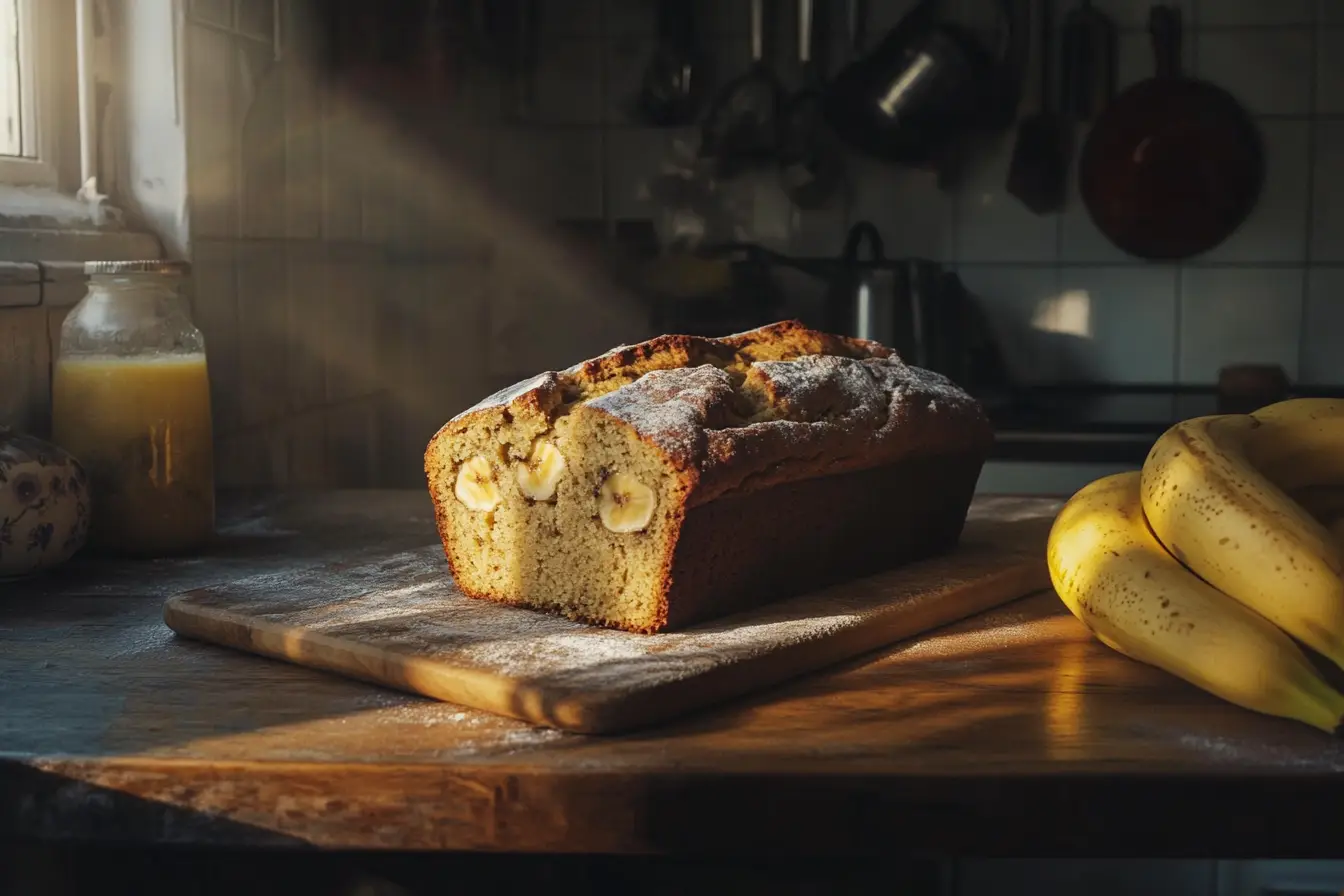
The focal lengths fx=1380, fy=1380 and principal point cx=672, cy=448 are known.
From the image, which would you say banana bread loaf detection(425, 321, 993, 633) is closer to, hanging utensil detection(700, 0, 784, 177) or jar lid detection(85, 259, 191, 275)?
jar lid detection(85, 259, 191, 275)

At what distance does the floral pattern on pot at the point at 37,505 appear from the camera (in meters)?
1.33

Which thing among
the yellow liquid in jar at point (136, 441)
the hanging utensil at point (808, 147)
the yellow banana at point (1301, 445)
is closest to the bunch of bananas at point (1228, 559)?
the yellow banana at point (1301, 445)

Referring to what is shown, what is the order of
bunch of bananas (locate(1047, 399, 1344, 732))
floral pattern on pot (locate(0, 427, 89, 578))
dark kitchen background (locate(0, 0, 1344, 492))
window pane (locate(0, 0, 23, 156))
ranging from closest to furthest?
bunch of bananas (locate(1047, 399, 1344, 732)), floral pattern on pot (locate(0, 427, 89, 578)), window pane (locate(0, 0, 23, 156)), dark kitchen background (locate(0, 0, 1344, 492))

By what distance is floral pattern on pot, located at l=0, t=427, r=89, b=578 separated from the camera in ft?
4.38

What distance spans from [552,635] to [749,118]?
1922 mm

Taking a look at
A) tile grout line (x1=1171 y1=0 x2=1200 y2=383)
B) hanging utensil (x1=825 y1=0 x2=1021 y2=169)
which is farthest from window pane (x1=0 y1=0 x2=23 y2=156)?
tile grout line (x1=1171 y1=0 x2=1200 y2=383)

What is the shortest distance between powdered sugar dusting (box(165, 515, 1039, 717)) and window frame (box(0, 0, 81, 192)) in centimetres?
78

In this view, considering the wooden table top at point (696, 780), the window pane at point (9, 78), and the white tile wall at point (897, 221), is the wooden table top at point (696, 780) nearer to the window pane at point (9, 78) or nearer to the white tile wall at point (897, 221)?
the window pane at point (9, 78)

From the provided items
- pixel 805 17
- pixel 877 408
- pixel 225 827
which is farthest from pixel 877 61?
pixel 225 827

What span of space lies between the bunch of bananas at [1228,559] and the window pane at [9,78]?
140 centimetres

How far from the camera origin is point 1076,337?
287 cm

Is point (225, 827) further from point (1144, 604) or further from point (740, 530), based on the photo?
point (1144, 604)

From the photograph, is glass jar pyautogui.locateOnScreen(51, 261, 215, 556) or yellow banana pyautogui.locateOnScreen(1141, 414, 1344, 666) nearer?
yellow banana pyautogui.locateOnScreen(1141, 414, 1344, 666)

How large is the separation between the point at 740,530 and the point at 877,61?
1820mm
